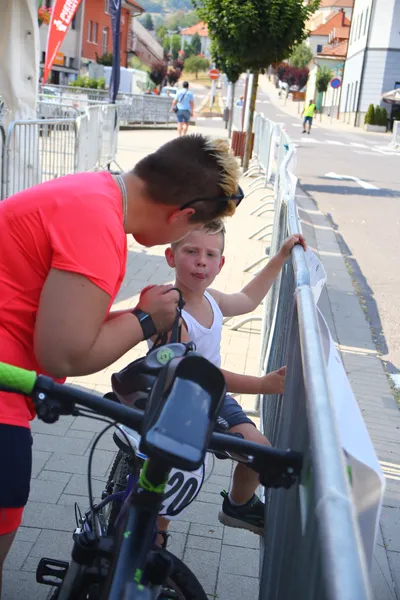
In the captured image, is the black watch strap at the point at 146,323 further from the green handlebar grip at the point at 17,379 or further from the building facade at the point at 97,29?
the building facade at the point at 97,29

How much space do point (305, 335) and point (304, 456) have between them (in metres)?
0.43

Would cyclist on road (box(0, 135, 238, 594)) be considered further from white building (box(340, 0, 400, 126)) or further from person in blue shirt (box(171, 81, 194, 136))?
white building (box(340, 0, 400, 126))

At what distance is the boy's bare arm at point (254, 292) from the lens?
3297 millimetres

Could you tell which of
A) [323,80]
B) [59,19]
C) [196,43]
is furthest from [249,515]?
[196,43]

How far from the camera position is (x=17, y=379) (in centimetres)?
148

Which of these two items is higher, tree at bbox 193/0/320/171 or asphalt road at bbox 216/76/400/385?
tree at bbox 193/0/320/171

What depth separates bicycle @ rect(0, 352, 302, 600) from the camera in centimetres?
134

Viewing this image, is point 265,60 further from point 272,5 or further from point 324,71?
point 324,71

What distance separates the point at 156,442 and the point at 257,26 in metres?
16.6

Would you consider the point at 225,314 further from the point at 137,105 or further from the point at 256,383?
the point at 137,105

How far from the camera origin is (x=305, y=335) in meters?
1.91

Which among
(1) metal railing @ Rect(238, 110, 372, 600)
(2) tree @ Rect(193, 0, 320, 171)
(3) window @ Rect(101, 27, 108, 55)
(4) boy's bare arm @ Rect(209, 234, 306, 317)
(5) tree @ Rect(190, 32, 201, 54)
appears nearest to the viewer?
(1) metal railing @ Rect(238, 110, 372, 600)

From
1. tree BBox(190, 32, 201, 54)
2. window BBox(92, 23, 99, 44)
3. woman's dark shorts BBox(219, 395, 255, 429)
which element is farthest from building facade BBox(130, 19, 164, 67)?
woman's dark shorts BBox(219, 395, 255, 429)

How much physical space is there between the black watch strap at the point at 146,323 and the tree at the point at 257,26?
15.6 m
